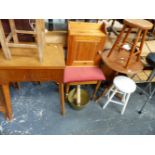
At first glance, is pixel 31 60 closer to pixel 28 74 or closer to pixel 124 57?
pixel 28 74

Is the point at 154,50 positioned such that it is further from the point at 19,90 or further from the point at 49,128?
the point at 19,90

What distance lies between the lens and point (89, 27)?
1755mm

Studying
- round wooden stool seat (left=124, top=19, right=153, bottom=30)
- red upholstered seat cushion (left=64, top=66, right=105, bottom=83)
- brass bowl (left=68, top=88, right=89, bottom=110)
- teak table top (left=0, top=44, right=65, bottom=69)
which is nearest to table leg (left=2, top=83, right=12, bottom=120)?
teak table top (left=0, top=44, right=65, bottom=69)

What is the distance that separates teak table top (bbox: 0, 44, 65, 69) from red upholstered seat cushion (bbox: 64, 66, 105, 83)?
0.34 meters

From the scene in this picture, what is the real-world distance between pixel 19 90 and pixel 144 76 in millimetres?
1772

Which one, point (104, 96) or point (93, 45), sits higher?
point (93, 45)

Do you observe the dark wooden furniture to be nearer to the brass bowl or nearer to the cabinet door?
the cabinet door

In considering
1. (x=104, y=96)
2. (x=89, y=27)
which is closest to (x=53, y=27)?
(x=89, y=27)

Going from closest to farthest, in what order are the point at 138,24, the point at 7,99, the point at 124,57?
1. the point at 138,24
2. the point at 7,99
3. the point at 124,57

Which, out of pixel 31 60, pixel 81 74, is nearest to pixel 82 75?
pixel 81 74

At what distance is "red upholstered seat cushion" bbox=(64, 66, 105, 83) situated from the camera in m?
1.79

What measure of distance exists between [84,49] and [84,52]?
0.04 meters

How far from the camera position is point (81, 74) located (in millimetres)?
1829

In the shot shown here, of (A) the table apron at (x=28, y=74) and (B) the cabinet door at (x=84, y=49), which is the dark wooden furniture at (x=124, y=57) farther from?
(A) the table apron at (x=28, y=74)
